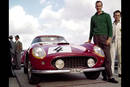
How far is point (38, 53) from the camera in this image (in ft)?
12.6

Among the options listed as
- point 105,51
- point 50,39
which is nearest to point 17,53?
point 50,39

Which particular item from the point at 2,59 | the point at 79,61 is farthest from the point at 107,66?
the point at 2,59

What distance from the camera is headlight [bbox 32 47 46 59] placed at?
3.79 meters

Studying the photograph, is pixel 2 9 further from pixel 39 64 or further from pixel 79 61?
pixel 79 61

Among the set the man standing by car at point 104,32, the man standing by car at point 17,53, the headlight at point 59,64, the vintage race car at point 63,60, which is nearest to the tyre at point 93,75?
the man standing by car at point 104,32

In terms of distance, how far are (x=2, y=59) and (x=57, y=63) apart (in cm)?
239

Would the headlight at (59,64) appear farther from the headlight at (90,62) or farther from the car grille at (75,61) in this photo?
the headlight at (90,62)

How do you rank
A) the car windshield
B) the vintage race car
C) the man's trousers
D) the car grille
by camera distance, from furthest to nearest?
the car windshield
the man's trousers
the car grille
the vintage race car

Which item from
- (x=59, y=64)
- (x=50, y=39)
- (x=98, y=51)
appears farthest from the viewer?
(x=50, y=39)

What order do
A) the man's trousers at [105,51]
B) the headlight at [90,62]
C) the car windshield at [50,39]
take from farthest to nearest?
the car windshield at [50,39]
the man's trousers at [105,51]
the headlight at [90,62]

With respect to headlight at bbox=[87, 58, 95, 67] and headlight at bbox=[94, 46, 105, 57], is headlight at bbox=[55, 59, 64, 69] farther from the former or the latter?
headlight at bbox=[94, 46, 105, 57]

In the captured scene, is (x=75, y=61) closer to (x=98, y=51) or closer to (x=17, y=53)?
(x=98, y=51)

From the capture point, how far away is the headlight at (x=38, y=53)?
149 inches

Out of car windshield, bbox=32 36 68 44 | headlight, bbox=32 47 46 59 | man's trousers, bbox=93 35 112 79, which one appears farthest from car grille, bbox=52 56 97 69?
car windshield, bbox=32 36 68 44
